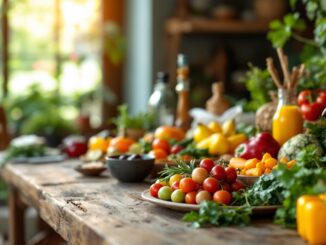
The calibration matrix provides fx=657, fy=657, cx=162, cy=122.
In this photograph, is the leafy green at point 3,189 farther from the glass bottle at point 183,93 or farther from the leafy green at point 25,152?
the glass bottle at point 183,93

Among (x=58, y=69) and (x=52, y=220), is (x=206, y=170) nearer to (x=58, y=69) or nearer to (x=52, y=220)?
(x=52, y=220)

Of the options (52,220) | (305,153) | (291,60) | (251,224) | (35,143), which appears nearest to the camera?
(251,224)

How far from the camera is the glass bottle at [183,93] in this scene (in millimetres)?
2922

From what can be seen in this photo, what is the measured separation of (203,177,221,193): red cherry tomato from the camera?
5.08 ft

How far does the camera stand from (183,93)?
116 inches

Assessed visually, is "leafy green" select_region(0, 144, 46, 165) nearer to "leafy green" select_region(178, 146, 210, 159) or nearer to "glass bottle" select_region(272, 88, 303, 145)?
"leafy green" select_region(178, 146, 210, 159)

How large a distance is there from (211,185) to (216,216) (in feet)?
0.47

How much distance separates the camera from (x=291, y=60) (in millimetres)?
4562

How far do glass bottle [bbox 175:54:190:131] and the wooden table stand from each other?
2.25ft

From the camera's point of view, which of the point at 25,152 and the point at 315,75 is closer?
the point at 315,75

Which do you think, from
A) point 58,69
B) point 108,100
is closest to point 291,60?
point 108,100

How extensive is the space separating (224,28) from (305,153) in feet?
10.6

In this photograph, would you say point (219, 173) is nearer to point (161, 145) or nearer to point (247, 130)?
point (161, 145)

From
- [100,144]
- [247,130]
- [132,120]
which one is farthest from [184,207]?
[132,120]
